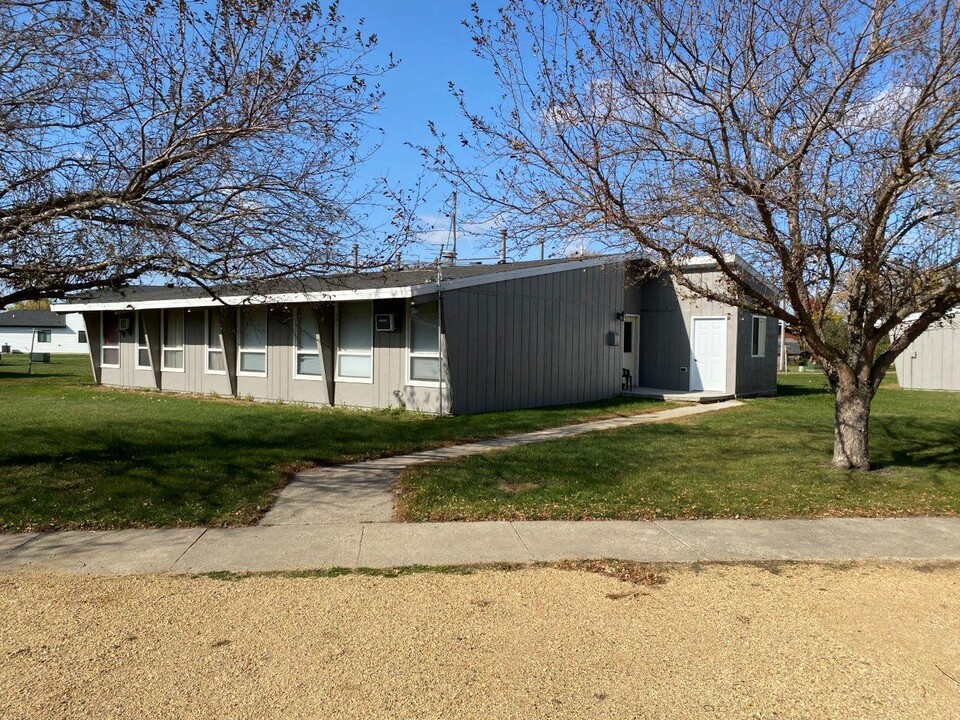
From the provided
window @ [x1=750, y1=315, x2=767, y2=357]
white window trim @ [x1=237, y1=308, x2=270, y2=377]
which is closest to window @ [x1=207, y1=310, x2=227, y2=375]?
white window trim @ [x1=237, y1=308, x2=270, y2=377]

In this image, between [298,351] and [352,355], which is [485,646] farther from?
[298,351]

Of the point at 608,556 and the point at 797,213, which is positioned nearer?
the point at 608,556

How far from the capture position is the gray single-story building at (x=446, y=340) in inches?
555

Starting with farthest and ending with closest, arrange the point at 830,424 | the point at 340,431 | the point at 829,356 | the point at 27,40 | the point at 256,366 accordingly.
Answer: the point at 256,366 → the point at 830,424 → the point at 340,431 → the point at 829,356 → the point at 27,40

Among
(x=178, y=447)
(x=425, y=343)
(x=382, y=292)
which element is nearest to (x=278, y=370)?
(x=425, y=343)

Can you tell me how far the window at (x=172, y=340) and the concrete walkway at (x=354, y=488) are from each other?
11.5 meters

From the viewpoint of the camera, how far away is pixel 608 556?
18.8 feet

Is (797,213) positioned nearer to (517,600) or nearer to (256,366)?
(517,600)

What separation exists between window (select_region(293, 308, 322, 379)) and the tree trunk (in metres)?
10.6

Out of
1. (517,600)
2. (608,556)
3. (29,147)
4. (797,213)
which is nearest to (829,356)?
(797,213)

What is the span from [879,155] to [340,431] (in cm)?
855

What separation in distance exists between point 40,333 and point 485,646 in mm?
70599

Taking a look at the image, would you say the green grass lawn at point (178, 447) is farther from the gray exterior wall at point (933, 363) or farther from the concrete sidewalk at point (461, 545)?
the gray exterior wall at point (933, 363)

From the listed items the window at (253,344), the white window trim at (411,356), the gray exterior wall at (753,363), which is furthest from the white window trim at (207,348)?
the gray exterior wall at (753,363)
